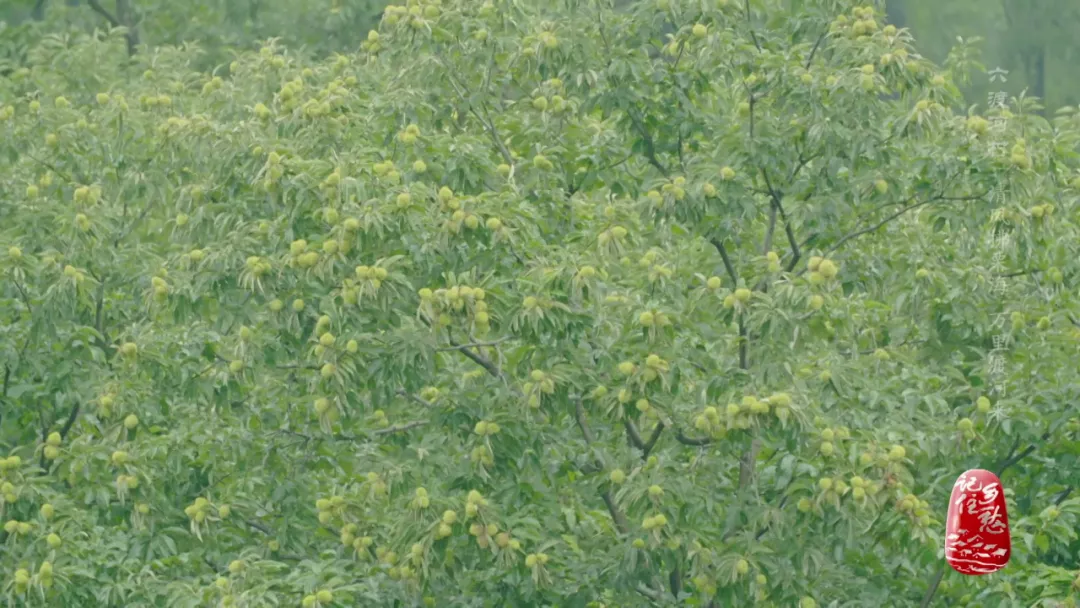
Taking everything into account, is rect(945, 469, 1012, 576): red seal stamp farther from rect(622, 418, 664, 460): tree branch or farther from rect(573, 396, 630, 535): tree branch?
rect(573, 396, 630, 535): tree branch

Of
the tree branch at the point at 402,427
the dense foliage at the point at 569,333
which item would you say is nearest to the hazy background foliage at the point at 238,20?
the dense foliage at the point at 569,333

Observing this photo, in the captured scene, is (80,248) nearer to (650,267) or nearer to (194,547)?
(194,547)

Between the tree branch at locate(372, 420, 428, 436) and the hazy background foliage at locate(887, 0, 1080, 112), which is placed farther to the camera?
the hazy background foliage at locate(887, 0, 1080, 112)

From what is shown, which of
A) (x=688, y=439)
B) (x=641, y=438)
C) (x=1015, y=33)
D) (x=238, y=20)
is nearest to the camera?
(x=688, y=439)

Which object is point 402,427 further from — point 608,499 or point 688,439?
point 688,439

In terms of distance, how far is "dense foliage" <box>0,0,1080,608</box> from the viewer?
670 centimetres

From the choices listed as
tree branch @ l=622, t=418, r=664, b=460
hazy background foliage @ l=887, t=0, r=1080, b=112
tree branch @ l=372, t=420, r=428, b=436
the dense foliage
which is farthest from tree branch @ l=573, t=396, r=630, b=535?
hazy background foliage @ l=887, t=0, r=1080, b=112

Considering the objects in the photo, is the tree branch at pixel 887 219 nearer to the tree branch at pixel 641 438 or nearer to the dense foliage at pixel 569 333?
the dense foliage at pixel 569 333

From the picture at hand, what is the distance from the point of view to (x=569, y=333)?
21.9ft

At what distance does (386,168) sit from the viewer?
6859 mm

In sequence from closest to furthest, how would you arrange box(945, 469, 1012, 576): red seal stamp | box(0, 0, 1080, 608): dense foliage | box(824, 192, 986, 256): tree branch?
box(945, 469, 1012, 576): red seal stamp, box(0, 0, 1080, 608): dense foliage, box(824, 192, 986, 256): tree branch

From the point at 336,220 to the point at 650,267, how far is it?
1413 millimetres

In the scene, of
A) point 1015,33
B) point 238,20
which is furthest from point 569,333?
point 1015,33

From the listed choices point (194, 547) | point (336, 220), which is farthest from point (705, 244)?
point (194, 547)
